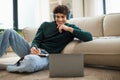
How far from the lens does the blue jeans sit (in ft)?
5.00

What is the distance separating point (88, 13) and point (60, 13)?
1774 millimetres

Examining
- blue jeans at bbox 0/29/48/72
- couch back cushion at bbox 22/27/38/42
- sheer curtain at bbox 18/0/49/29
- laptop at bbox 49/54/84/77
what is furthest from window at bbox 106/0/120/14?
laptop at bbox 49/54/84/77

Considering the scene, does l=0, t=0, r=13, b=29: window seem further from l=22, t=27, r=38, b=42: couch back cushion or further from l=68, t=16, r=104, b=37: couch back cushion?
l=68, t=16, r=104, b=37: couch back cushion

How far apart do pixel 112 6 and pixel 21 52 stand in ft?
7.19

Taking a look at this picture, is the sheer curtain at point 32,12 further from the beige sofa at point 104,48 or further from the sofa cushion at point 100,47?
the sofa cushion at point 100,47

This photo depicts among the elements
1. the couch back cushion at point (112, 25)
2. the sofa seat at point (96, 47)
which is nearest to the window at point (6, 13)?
the couch back cushion at point (112, 25)

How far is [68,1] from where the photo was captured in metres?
3.60

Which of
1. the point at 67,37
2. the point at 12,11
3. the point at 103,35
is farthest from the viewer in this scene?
the point at 12,11

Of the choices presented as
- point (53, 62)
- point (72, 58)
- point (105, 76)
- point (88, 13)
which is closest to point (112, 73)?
point (105, 76)

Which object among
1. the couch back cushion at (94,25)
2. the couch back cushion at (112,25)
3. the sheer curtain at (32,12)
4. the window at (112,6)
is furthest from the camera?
the sheer curtain at (32,12)

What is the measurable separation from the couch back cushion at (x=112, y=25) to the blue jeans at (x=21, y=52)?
2.37 feet

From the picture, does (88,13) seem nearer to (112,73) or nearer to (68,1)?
(68,1)

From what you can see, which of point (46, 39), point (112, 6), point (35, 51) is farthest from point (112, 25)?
point (112, 6)

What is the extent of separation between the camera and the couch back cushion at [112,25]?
2.02 m
